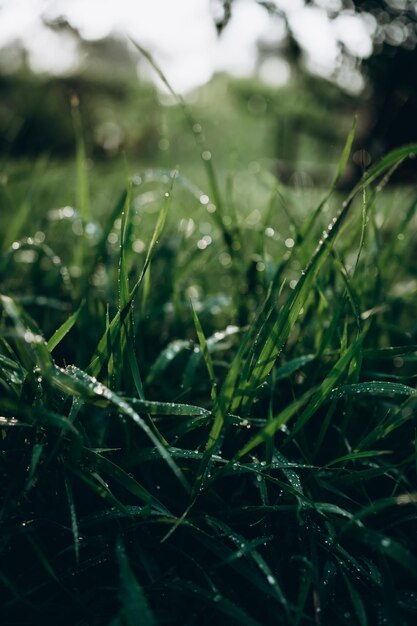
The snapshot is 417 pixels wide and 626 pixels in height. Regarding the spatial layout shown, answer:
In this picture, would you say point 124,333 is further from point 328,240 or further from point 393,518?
point 393,518

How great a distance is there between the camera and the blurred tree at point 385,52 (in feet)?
3.34

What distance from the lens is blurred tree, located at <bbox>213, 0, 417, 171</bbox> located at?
3.34 feet

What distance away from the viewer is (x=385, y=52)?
1.27 m

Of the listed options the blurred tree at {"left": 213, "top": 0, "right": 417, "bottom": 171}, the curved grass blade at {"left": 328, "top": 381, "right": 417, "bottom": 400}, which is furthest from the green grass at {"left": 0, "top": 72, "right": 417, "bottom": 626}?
the blurred tree at {"left": 213, "top": 0, "right": 417, "bottom": 171}

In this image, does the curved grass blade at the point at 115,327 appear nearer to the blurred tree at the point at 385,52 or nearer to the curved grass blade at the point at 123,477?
the curved grass blade at the point at 123,477

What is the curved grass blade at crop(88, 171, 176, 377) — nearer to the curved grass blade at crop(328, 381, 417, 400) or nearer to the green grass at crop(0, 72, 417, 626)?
the green grass at crop(0, 72, 417, 626)

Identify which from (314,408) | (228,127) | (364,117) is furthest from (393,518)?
(228,127)

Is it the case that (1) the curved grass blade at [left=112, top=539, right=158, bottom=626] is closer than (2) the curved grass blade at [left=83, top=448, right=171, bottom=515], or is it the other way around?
(1) the curved grass blade at [left=112, top=539, right=158, bottom=626]

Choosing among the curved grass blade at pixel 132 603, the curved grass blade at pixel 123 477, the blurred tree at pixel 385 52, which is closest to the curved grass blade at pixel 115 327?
the curved grass blade at pixel 123 477

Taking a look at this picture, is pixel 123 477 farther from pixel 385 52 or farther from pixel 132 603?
pixel 385 52

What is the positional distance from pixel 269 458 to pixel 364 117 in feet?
8.13

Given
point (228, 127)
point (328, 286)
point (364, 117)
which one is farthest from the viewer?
point (228, 127)

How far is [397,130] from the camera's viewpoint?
180 cm

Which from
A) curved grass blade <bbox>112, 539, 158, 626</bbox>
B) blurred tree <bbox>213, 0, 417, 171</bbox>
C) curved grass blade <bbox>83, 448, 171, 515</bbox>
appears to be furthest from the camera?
blurred tree <bbox>213, 0, 417, 171</bbox>
